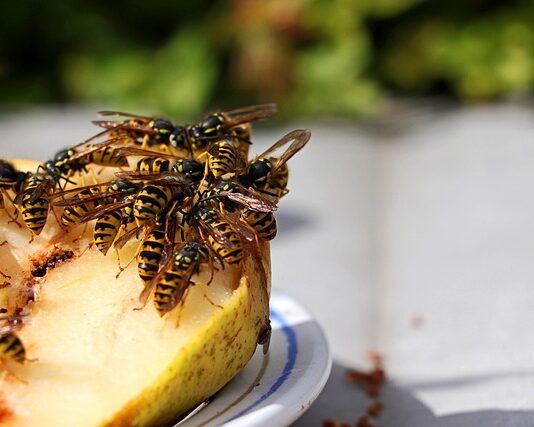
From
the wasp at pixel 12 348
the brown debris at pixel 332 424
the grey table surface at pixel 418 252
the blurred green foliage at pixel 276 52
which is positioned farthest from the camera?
the blurred green foliage at pixel 276 52

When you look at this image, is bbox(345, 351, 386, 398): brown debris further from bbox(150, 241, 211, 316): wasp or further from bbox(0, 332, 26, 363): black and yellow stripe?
bbox(0, 332, 26, 363): black and yellow stripe

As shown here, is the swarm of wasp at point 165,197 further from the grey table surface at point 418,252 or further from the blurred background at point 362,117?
the blurred background at point 362,117

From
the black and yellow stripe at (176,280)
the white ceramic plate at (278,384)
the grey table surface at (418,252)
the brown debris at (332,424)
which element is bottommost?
the grey table surface at (418,252)

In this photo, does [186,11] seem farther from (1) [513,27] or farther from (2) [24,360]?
(2) [24,360]

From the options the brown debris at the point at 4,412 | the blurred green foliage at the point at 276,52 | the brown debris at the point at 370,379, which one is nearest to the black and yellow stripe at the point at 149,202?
the brown debris at the point at 4,412

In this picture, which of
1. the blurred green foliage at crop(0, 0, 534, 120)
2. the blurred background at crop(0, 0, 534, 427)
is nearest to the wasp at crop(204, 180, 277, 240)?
the blurred background at crop(0, 0, 534, 427)

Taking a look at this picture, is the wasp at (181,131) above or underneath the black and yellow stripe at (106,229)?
above

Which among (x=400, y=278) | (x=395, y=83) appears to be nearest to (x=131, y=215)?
(x=400, y=278)
